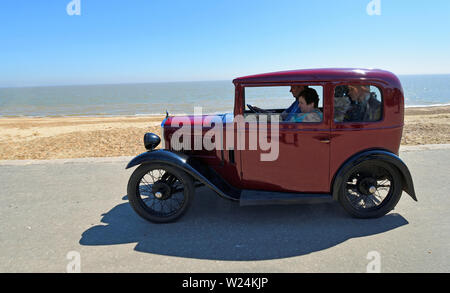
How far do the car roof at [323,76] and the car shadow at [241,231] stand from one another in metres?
1.71

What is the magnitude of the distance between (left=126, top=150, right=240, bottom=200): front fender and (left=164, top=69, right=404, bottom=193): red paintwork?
1.65 ft

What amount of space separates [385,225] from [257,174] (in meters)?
1.61

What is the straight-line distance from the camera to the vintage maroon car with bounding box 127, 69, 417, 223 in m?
3.41

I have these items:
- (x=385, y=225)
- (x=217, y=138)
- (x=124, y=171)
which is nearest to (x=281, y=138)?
(x=217, y=138)

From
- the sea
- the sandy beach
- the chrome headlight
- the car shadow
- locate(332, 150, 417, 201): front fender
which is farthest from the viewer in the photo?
the sea

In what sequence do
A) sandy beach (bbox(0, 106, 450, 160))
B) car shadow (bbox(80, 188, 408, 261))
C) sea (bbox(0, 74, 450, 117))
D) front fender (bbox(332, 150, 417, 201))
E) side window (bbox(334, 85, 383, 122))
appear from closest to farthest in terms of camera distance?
car shadow (bbox(80, 188, 408, 261)) → front fender (bbox(332, 150, 417, 201)) → side window (bbox(334, 85, 383, 122)) → sandy beach (bbox(0, 106, 450, 160)) → sea (bbox(0, 74, 450, 117))

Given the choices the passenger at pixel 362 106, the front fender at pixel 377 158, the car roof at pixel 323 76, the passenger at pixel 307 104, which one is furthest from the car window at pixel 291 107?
the front fender at pixel 377 158

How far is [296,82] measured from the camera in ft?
11.2

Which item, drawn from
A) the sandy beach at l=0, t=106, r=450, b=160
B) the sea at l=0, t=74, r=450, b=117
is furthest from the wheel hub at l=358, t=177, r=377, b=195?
the sandy beach at l=0, t=106, r=450, b=160

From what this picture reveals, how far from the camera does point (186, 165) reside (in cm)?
343

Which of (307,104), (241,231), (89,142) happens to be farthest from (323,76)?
(89,142)

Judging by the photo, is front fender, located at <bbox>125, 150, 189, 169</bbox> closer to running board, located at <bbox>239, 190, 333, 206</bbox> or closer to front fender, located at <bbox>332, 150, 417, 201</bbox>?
running board, located at <bbox>239, 190, 333, 206</bbox>

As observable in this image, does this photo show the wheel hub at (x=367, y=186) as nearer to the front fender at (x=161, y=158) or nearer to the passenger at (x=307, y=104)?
the passenger at (x=307, y=104)
